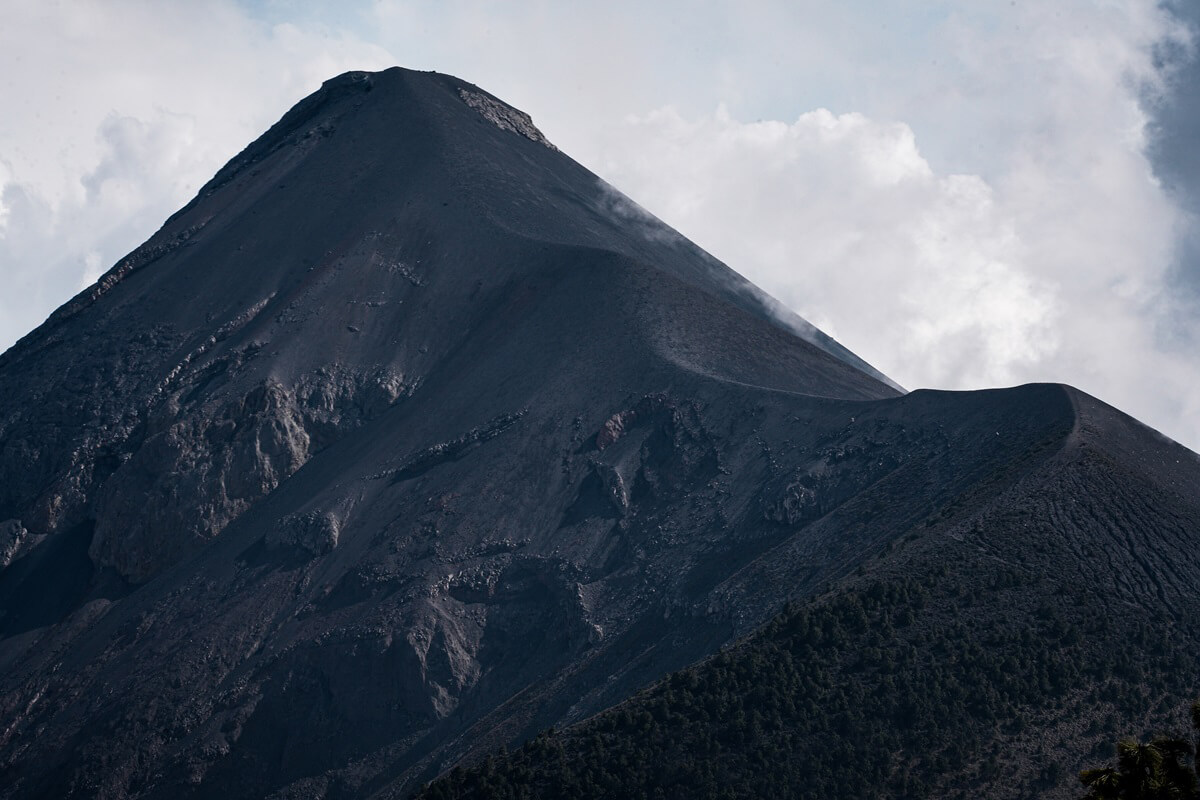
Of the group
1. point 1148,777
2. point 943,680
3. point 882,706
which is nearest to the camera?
point 1148,777

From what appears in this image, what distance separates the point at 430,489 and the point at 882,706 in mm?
54769

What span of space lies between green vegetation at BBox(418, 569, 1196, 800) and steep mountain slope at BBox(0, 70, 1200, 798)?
3.10 meters

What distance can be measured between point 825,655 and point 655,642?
22341 mm

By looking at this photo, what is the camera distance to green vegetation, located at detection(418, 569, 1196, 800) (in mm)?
68875

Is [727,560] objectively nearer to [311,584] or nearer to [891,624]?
[891,624]

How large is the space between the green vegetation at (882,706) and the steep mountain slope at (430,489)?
122 inches

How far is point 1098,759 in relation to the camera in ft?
224

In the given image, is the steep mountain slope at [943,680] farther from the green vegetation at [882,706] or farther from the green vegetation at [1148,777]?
the green vegetation at [1148,777]

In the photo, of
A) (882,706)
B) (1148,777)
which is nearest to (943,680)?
(882,706)

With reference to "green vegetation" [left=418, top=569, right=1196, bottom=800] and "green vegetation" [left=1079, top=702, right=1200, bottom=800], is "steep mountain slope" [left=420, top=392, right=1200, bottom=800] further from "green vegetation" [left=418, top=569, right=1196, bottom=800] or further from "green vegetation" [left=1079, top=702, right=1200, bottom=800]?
"green vegetation" [left=1079, top=702, right=1200, bottom=800]

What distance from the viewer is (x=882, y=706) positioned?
72.1 m

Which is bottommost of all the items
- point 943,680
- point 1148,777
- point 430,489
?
point 1148,777

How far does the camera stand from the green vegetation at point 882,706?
68.9 m

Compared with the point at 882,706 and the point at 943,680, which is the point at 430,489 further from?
the point at 943,680
